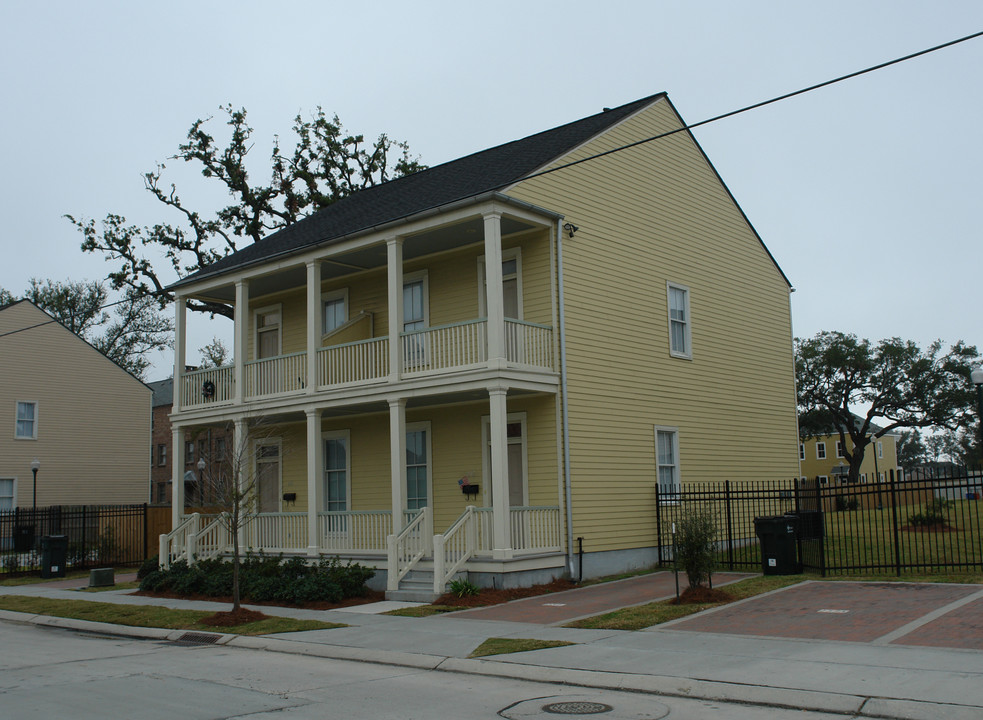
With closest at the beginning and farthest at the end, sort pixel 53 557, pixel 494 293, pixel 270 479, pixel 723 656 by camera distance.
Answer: pixel 723 656, pixel 494 293, pixel 53 557, pixel 270 479

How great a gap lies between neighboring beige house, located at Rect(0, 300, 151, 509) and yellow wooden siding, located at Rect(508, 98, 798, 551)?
77.0 feet

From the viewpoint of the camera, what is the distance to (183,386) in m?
23.1

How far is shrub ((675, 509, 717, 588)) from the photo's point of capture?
13.6m

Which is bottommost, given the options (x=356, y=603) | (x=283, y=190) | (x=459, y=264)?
(x=356, y=603)

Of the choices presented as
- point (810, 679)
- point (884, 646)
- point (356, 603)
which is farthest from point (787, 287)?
point (810, 679)

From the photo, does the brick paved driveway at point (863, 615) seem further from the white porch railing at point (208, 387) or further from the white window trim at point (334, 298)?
the white porch railing at point (208, 387)

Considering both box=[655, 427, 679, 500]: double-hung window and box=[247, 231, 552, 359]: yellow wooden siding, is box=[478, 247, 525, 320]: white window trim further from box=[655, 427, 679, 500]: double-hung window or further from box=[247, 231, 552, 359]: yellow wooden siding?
box=[655, 427, 679, 500]: double-hung window

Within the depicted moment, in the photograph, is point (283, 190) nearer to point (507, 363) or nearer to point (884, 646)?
point (507, 363)

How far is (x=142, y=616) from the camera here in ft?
50.9

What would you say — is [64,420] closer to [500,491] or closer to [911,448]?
[500,491]

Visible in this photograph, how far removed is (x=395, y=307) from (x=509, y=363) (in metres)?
2.79

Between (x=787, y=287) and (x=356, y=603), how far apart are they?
15802 millimetres

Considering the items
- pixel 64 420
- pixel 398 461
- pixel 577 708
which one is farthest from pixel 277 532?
pixel 64 420

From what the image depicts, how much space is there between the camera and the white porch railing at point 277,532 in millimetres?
19953
